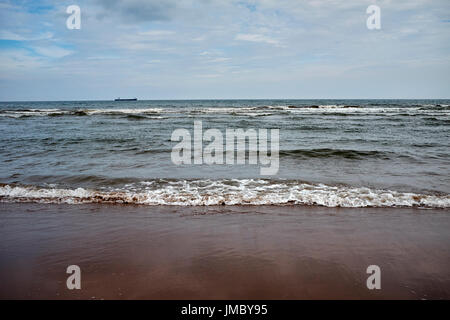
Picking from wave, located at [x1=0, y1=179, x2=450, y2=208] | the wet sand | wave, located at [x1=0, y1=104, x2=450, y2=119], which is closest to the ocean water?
wave, located at [x1=0, y1=179, x2=450, y2=208]

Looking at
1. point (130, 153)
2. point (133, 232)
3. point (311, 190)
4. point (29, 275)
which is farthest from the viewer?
point (130, 153)

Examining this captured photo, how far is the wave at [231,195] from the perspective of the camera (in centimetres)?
566

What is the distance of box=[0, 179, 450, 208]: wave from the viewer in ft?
18.6

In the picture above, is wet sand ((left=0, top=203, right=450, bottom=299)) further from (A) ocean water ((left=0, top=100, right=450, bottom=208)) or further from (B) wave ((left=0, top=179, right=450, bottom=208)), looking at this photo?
(A) ocean water ((left=0, top=100, right=450, bottom=208))

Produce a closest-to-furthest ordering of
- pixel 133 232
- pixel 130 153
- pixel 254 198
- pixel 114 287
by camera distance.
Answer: pixel 114 287, pixel 133 232, pixel 254 198, pixel 130 153

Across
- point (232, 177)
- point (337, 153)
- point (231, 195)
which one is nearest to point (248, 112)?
point (337, 153)

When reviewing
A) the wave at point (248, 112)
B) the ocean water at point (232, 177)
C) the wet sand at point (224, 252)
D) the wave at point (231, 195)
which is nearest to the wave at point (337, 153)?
the ocean water at point (232, 177)

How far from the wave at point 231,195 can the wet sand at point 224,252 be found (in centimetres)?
31

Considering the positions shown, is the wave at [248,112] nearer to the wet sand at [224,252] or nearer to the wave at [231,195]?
the wave at [231,195]
